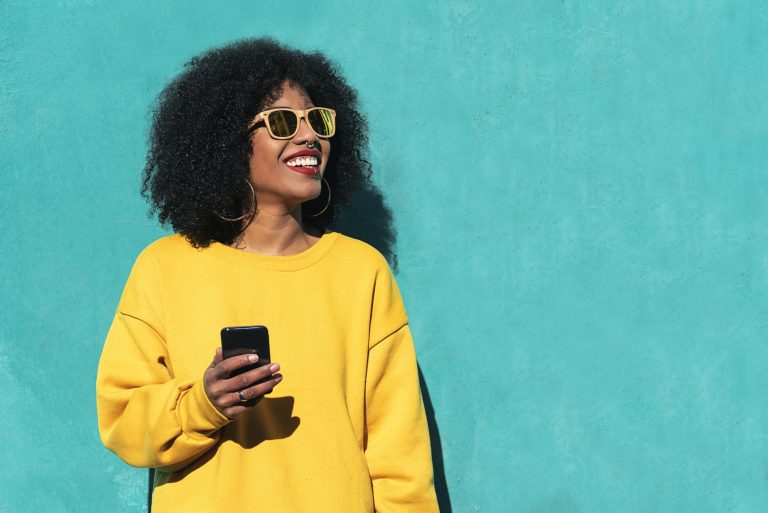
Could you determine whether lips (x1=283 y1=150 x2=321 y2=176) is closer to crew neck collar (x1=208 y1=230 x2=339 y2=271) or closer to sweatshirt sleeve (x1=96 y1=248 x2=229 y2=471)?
crew neck collar (x1=208 y1=230 x2=339 y2=271)

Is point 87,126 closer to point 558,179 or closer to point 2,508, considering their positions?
point 2,508

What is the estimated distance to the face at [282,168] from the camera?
9.39 ft

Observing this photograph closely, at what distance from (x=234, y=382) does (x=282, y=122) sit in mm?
730

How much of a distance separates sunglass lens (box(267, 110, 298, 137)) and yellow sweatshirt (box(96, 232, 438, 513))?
317mm

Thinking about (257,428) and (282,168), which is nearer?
(257,428)

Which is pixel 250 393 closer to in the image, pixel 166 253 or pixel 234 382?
pixel 234 382

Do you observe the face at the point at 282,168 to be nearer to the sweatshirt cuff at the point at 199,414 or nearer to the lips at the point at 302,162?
the lips at the point at 302,162

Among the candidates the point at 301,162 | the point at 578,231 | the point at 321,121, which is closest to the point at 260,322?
the point at 301,162

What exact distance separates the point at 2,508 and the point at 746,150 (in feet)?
8.10

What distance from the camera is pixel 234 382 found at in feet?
8.07

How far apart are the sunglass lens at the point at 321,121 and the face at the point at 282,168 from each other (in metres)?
0.02

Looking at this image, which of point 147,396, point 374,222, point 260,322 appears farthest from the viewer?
point 374,222

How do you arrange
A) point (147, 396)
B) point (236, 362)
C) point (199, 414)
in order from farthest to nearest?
point (147, 396), point (199, 414), point (236, 362)

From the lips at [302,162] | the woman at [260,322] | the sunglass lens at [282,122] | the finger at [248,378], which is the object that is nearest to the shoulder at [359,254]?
the woman at [260,322]
